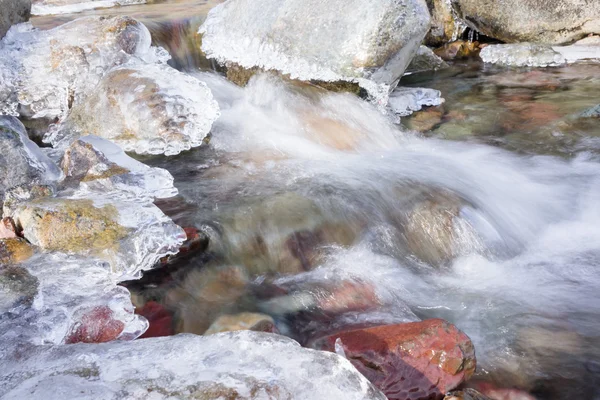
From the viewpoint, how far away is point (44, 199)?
134 inches

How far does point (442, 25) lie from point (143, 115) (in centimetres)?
703

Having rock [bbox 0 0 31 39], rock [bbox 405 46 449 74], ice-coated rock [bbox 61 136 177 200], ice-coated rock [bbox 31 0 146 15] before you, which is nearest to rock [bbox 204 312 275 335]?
ice-coated rock [bbox 61 136 177 200]

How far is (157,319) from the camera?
2916mm

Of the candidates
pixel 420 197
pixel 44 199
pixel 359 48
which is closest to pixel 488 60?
pixel 359 48

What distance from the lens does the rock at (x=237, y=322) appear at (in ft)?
9.43

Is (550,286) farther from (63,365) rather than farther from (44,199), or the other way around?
(44,199)

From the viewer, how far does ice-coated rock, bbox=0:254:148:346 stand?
2.52 metres

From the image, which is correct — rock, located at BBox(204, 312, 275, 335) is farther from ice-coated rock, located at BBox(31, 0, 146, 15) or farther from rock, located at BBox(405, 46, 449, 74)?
ice-coated rock, located at BBox(31, 0, 146, 15)

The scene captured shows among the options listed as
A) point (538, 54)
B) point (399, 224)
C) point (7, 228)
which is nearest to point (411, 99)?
point (399, 224)

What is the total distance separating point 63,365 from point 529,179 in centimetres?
436

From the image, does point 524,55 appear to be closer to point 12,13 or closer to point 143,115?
point 143,115

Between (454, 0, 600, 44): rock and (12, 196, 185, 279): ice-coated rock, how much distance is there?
322 inches

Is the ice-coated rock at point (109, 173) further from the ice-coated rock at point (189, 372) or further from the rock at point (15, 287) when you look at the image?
the ice-coated rock at point (189, 372)

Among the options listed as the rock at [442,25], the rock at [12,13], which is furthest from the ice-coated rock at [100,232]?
the rock at [442,25]
